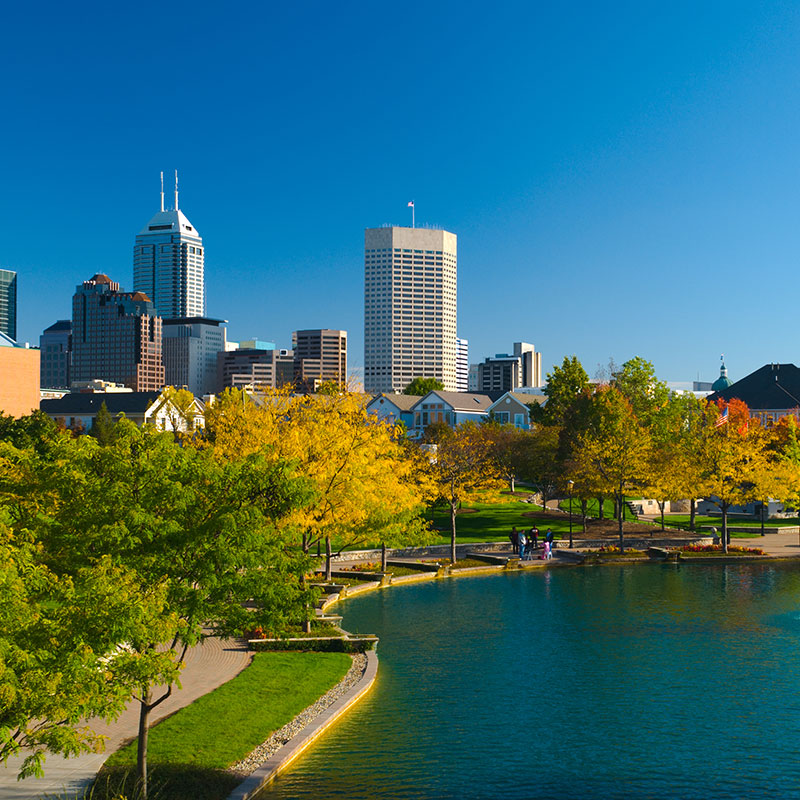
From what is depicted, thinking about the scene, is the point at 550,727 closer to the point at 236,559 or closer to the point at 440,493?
the point at 236,559

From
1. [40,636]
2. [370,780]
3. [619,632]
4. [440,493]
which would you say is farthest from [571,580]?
[40,636]

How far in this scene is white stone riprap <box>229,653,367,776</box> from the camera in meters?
20.5

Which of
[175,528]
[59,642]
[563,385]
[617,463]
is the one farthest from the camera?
[563,385]

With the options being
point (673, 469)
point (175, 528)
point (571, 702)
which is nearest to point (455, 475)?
point (673, 469)

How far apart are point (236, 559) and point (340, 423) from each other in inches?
965

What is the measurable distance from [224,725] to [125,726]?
97.4 inches

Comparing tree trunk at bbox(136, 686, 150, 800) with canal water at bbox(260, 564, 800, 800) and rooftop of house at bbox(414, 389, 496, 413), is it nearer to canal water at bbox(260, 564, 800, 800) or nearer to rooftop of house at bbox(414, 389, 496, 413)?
canal water at bbox(260, 564, 800, 800)

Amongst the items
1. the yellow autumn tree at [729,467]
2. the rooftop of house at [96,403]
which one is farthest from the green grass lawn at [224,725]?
the rooftop of house at [96,403]

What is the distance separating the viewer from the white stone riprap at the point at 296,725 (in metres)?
20.5

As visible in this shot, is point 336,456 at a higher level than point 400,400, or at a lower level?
lower

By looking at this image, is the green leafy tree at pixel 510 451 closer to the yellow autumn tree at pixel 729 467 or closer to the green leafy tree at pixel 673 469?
the green leafy tree at pixel 673 469

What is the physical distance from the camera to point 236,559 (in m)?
17.6

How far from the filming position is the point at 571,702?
2550cm

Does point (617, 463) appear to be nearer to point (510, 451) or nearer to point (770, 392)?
point (510, 451)
